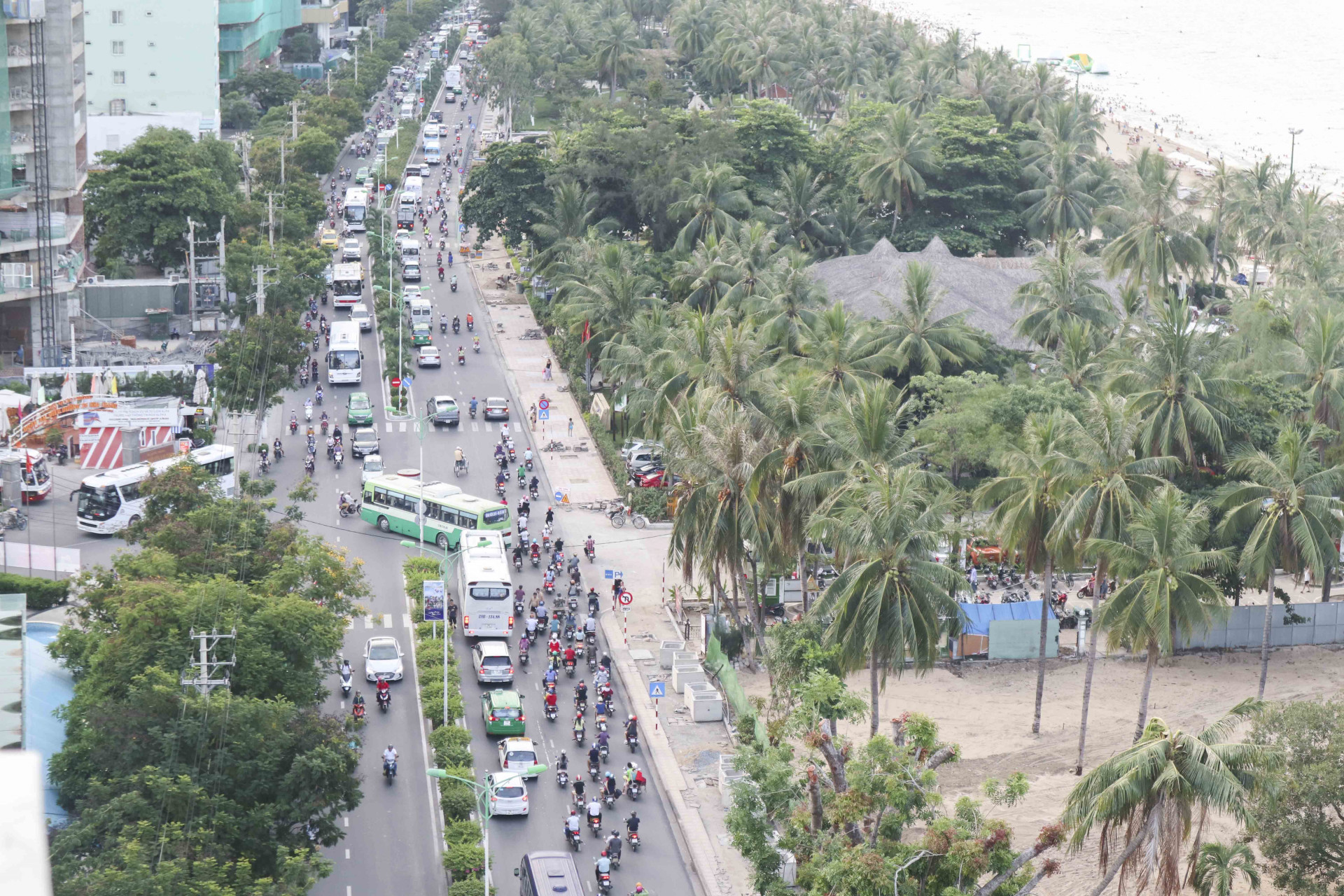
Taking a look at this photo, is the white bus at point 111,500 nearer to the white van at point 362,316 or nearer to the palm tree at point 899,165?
the white van at point 362,316

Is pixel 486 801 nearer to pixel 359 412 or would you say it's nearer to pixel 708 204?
pixel 359 412

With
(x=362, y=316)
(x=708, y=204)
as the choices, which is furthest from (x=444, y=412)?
(x=708, y=204)

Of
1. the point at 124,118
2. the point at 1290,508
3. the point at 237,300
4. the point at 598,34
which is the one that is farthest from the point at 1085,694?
the point at 598,34

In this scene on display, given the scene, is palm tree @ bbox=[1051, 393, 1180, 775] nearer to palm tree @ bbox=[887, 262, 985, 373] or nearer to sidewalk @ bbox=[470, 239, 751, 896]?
sidewalk @ bbox=[470, 239, 751, 896]

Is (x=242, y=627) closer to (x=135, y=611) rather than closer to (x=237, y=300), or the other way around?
(x=135, y=611)

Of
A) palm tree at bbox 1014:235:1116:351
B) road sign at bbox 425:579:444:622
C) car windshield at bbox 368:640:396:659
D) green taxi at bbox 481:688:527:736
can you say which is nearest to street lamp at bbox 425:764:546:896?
green taxi at bbox 481:688:527:736

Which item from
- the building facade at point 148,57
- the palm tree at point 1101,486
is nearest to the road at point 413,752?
the palm tree at point 1101,486
